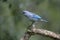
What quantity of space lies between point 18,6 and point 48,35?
3.07 ft

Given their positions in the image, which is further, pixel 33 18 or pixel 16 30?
pixel 16 30

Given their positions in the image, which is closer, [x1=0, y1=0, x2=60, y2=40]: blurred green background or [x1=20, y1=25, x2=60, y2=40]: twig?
[x1=20, y1=25, x2=60, y2=40]: twig

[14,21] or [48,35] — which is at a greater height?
[48,35]

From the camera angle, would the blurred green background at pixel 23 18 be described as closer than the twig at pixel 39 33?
No

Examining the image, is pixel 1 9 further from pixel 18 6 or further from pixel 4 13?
pixel 18 6

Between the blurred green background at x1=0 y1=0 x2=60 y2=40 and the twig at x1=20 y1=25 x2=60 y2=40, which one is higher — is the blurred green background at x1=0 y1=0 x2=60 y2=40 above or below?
below

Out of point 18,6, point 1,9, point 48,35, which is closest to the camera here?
point 48,35

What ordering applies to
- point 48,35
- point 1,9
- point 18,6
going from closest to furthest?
1. point 48,35
2. point 18,6
3. point 1,9

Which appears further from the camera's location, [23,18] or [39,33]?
[23,18]

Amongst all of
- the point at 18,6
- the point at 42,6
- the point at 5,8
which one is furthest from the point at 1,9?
the point at 42,6

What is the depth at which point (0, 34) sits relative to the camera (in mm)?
3506

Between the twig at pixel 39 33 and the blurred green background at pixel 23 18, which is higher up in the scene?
the twig at pixel 39 33

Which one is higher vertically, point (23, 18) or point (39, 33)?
point (39, 33)

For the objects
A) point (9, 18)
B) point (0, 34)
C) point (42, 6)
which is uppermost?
point (42, 6)
